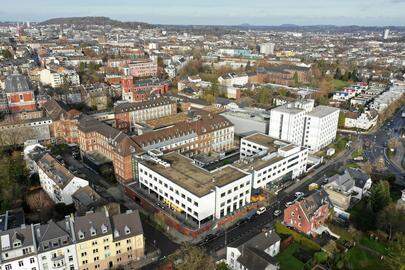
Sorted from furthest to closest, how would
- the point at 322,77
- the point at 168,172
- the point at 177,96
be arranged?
the point at 322,77 → the point at 177,96 → the point at 168,172

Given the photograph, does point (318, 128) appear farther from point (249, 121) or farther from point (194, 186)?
point (194, 186)

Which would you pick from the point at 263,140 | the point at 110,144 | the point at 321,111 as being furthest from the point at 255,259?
the point at 321,111

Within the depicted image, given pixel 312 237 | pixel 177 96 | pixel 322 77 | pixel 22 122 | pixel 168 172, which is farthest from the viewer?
pixel 322 77

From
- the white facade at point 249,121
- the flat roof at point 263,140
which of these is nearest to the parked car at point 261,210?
the flat roof at point 263,140

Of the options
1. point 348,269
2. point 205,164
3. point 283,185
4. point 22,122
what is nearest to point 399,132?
point 283,185

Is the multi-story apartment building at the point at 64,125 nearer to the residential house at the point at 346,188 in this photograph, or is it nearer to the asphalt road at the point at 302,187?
the asphalt road at the point at 302,187

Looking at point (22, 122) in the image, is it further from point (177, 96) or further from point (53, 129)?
point (177, 96)

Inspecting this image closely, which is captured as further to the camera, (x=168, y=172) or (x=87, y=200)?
(x=168, y=172)

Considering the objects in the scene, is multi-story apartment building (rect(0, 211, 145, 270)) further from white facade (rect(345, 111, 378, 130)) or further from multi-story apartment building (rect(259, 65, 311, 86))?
multi-story apartment building (rect(259, 65, 311, 86))
